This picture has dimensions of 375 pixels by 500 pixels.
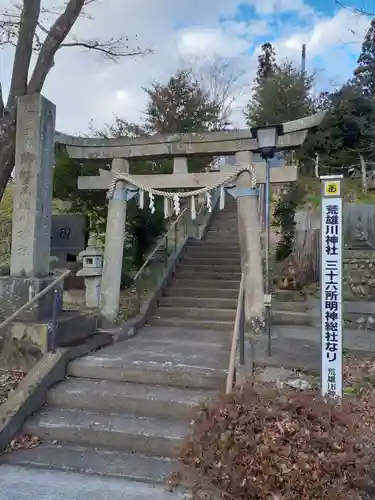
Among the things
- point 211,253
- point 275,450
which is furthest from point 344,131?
point 275,450

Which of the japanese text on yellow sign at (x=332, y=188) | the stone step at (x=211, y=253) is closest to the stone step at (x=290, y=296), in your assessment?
the stone step at (x=211, y=253)

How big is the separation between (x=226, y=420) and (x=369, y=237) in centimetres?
786

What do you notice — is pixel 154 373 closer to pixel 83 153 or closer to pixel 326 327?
pixel 326 327

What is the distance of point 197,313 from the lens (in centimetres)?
952

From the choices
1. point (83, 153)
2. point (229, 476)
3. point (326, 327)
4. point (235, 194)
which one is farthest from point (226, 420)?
point (83, 153)

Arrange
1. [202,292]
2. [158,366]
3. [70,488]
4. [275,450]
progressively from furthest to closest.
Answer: [202,292], [158,366], [70,488], [275,450]

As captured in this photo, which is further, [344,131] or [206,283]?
[344,131]

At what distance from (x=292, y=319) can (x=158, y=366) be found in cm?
446

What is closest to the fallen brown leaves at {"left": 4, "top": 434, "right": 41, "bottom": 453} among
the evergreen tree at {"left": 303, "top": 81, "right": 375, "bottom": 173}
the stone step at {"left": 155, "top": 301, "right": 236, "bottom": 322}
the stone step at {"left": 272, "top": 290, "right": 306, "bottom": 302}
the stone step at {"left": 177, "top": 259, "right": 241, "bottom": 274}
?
the stone step at {"left": 155, "top": 301, "right": 236, "bottom": 322}

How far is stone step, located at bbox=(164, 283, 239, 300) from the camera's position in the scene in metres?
10.2

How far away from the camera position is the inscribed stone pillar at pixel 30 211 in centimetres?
610

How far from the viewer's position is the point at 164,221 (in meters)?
13.7

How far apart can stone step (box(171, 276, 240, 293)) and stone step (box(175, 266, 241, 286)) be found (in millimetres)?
112

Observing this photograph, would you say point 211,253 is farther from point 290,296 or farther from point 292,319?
point 292,319
